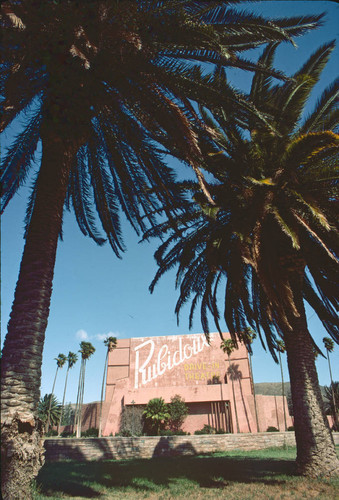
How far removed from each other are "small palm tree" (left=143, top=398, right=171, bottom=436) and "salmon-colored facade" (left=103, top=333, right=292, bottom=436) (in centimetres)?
177

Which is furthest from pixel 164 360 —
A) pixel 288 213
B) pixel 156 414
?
pixel 288 213

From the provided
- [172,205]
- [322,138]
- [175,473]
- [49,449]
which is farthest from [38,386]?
[49,449]

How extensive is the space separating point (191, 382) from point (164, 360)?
14.6 feet

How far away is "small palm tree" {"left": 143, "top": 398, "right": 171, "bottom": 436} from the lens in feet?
116

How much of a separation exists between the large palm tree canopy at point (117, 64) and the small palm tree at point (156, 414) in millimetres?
33527

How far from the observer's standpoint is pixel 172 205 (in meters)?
8.52

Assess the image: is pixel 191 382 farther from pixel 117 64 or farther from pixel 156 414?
pixel 117 64

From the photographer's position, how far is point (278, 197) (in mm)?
9859

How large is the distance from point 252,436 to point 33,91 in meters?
26.8

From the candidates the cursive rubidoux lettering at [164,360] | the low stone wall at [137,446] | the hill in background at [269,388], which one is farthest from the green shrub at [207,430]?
the hill in background at [269,388]

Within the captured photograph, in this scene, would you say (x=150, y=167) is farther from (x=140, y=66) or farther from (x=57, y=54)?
(x=57, y=54)

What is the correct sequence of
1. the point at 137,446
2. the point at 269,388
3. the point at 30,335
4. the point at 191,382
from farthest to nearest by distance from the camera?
the point at 269,388, the point at 191,382, the point at 137,446, the point at 30,335

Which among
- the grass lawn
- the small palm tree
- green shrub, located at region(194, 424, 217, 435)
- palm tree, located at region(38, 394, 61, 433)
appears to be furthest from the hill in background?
the grass lawn

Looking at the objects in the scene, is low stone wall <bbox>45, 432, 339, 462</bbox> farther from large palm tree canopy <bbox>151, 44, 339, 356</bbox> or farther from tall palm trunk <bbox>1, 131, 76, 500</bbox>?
tall palm trunk <bbox>1, 131, 76, 500</bbox>
